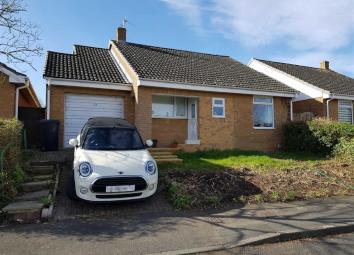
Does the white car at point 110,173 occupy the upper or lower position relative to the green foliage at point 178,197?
upper

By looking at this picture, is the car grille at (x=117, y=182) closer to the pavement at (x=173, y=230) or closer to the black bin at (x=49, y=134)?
the pavement at (x=173, y=230)

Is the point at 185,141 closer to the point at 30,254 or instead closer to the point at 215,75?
the point at 215,75

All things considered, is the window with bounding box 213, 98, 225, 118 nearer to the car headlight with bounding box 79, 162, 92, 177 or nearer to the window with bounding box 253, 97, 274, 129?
the window with bounding box 253, 97, 274, 129

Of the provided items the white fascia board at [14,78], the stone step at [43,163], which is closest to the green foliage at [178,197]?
the stone step at [43,163]

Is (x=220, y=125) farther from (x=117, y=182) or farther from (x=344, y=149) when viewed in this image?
(x=117, y=182)

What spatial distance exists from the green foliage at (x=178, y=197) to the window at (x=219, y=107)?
785cm

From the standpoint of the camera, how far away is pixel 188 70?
17.1m

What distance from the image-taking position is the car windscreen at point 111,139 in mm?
8477

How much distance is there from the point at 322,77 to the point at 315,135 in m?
10.4

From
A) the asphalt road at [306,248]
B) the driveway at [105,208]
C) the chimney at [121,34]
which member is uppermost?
the chimney at [121,34]

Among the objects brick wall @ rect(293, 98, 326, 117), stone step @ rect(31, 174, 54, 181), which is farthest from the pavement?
brick wall @ rect(293, 98, 326, 117)

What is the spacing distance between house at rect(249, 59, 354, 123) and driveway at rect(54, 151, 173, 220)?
600 inches

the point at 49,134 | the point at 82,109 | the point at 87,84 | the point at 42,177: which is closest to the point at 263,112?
the point at 87,84

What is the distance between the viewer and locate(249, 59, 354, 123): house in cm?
2019
